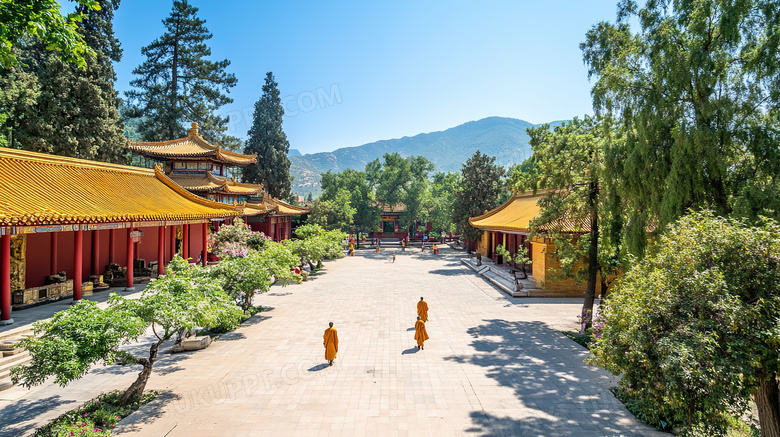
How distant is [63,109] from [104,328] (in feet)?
71.9

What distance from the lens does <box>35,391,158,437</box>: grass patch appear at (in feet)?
16.9

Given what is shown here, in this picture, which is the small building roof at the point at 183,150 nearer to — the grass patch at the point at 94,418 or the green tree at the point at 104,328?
the green tree at the point at 104,328

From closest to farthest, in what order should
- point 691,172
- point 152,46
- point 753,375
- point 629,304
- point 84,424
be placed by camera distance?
point 753,375 < point 629,304 < point 84,424 < point 691,172 < point 152,46

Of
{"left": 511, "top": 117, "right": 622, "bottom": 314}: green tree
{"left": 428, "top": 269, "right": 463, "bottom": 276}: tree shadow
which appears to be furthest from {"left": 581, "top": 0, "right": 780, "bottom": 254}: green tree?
{"left": 428, "top": 269, "right": 463, "bottom": 276}: tree shadow

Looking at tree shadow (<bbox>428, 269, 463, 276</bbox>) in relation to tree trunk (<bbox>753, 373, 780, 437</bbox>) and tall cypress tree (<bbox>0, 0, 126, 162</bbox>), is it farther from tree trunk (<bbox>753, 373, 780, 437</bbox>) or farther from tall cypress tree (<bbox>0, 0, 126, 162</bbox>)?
tall cypress tree (<bbox>0, 0, 126, 162</bbox>)

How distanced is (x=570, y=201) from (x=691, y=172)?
3.47m

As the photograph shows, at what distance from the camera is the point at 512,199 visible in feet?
85.0

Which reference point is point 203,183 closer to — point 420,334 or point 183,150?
point 183,150

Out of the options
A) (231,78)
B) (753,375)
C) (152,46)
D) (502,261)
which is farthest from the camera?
(231,78)

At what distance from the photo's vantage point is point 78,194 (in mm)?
11555

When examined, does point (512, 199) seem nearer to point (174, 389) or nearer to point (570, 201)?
point (570, 201)

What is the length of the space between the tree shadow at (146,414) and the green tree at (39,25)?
592cm

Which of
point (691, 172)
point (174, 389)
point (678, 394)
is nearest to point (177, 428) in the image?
point (174, 389)

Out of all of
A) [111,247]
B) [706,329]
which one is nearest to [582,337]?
[706,329]
